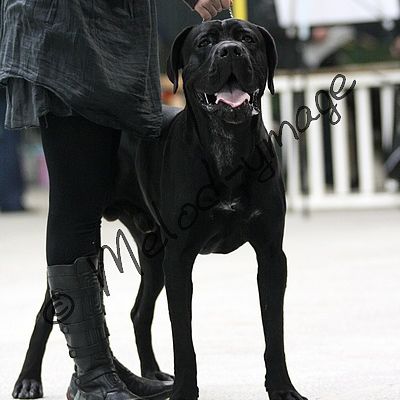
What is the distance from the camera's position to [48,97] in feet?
8.21

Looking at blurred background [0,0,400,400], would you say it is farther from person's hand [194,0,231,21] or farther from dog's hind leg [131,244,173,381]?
person's hand [194,0,231,21]

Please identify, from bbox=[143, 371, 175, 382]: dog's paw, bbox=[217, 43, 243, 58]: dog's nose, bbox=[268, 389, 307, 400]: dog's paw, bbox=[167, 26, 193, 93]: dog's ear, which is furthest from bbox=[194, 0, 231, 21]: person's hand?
bbox=[143, 371, 175, 382]: dog's paw

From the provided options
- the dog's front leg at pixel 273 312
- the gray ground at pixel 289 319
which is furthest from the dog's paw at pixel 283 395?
the gray ground at pixel 289 319

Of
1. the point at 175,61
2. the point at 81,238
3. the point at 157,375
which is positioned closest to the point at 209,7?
the point at 175,61

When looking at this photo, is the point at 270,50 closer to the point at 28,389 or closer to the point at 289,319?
the point at 28,389

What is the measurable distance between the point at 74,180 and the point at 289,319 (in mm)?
1653

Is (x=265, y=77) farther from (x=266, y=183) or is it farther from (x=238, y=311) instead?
(x=238, y=311)

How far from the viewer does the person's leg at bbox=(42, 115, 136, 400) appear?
101 inches

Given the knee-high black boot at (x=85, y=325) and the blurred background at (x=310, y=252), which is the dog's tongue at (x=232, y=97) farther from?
the blurred background at (x=310, y=252)

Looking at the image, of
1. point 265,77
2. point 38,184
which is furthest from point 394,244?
point 38,184

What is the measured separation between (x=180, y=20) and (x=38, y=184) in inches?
329

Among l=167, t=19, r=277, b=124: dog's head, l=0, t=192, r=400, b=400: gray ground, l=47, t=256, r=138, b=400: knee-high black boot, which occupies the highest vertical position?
l=167, t=19, r=277, b=124: dog's head

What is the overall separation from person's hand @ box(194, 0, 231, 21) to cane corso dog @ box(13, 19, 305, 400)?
14 centimetres

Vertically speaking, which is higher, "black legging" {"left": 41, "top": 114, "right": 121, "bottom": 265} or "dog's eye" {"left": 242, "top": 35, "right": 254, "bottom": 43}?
"dog's eye" {"left": 242, "top": 35, "right": 254, "bottom": 43}
